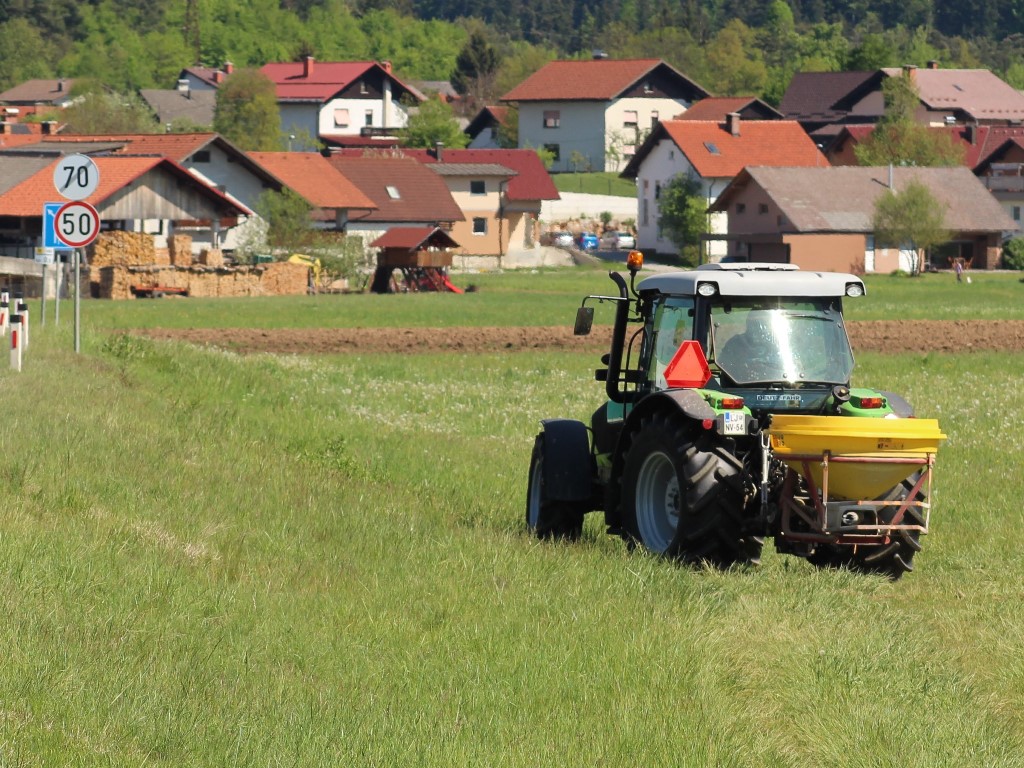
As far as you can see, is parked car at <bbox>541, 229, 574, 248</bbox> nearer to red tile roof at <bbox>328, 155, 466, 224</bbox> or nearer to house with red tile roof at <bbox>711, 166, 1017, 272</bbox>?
house with red tile roof at <bbox>711, 166, 1017, 272</bbox>

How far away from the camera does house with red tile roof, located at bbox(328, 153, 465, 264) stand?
8362cm

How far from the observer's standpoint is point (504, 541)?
36.8 ft

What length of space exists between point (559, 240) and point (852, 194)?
2061cm

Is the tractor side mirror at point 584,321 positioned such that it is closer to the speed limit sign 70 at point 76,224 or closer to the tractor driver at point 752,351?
the tractor driver at point 752,351

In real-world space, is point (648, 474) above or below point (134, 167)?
below

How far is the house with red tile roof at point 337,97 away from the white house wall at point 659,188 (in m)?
41.6

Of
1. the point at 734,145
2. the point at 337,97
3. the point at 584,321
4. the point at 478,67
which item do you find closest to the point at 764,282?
the point at 584,321

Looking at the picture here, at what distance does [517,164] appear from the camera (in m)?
102

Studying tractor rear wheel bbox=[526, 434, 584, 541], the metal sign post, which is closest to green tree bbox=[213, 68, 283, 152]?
the metal sign post

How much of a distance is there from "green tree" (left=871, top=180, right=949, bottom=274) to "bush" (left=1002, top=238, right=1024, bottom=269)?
6929 mm

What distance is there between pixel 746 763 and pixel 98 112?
106546 mm

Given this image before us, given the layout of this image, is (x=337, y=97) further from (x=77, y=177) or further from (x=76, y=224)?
(x=77, y=177)

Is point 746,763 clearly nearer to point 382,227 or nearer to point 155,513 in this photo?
point 155,513

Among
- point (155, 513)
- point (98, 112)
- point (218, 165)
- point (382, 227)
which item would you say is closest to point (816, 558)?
point (155, 513)
